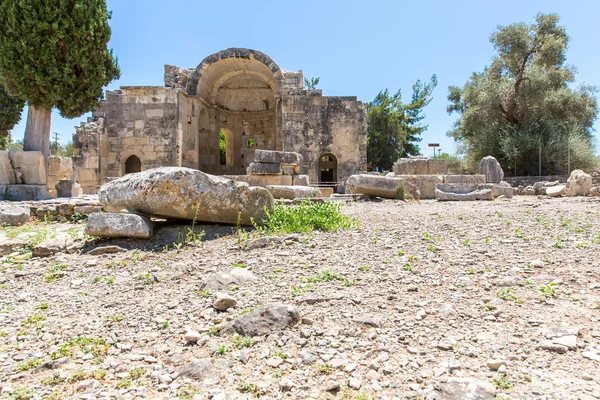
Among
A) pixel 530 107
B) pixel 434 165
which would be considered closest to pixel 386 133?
pixel 530 107

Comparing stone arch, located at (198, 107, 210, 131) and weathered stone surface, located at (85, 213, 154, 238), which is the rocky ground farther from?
stone arch, located at (198, 107, 210, 131)

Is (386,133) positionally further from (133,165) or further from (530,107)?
(133,165)

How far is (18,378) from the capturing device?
2102 millimetres

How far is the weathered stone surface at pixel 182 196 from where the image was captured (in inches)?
185

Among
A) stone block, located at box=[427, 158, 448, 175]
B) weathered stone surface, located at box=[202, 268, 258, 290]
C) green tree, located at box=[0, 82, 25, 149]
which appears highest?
green tree, located at box=[0, 82, 25, 149]

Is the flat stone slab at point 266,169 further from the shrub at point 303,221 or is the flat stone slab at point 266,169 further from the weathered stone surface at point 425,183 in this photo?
the shrub at point 303,221

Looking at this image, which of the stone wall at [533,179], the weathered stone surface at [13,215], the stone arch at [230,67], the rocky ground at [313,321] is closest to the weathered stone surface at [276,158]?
the weathered stone surface at [13,215]

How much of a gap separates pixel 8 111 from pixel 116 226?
23.0 m

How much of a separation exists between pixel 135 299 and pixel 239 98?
20.0 meters

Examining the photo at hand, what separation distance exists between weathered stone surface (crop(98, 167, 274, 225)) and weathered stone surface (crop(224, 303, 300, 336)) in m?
2.57

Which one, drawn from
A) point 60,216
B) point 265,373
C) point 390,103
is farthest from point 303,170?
point 390,103

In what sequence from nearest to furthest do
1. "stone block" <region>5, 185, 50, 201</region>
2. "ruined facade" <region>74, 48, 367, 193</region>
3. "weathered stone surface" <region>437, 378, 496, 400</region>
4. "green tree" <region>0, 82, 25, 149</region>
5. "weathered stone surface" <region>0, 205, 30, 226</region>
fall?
"weathered stone surface" <region>437, 378, 496, 400</region>, "weathered stone surface" <region>0, 205, 30, 226</region>, "stone block" <region>5, 185, 50, 201</region>, "ruined facade" <region>74, 48, 367, 193</region>, "green tree" <region>0, 82, 25, 149</region>

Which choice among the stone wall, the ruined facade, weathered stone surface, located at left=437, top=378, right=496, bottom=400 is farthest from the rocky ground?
the stone wall

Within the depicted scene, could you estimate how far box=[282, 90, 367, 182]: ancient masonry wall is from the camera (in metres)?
16.3
